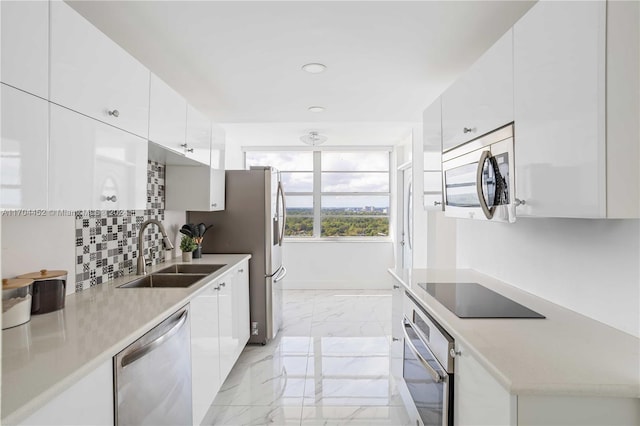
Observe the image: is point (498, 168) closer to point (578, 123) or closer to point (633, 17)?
point (578, 123)

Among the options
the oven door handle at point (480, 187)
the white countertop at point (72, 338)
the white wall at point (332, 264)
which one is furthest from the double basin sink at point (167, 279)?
the white wall at point (332, 264)

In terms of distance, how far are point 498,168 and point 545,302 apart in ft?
2.35

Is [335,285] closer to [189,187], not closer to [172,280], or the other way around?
[189,187]

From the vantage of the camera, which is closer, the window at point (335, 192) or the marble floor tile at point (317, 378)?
the marble floor tile at point (317, 378)

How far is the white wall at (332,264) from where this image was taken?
232 inches

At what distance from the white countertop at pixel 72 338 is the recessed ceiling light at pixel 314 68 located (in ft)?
4.99

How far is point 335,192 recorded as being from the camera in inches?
239

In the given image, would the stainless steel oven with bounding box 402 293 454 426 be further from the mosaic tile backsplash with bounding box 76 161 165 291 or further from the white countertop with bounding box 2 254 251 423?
the mosaic tile backsplash with bounding box 76 161 165 291

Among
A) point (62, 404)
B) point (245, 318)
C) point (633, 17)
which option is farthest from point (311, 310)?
point (633, 17)

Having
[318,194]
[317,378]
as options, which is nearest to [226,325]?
[317,378]

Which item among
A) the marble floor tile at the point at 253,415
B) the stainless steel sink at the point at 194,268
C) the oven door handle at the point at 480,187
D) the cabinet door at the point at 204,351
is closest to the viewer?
the oven door handle at the point at 480,187

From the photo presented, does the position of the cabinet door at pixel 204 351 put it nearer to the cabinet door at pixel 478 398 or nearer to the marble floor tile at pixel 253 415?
the marble floor tile at pixel 253 415

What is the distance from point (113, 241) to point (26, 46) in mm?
1407

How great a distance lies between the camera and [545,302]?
1837 millimetres
